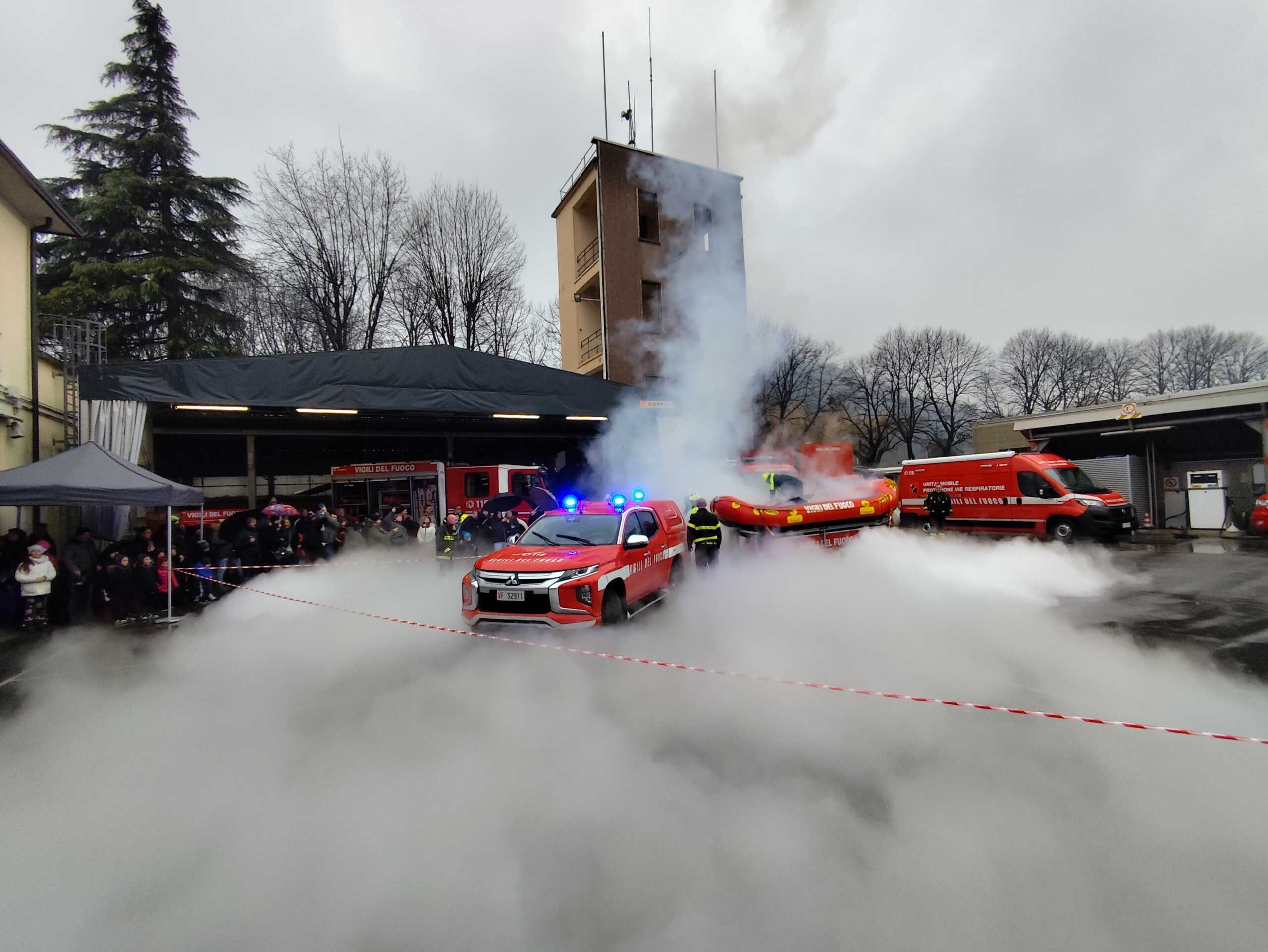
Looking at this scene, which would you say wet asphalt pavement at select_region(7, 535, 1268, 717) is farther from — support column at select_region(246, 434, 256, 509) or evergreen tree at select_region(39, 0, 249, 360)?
evergreen tree at select_region(39, 0, 249, 360)

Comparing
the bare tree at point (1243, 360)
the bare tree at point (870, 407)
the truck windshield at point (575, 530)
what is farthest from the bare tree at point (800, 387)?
the bare tree at point (1243, 360)

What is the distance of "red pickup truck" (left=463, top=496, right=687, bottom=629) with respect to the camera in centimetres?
637

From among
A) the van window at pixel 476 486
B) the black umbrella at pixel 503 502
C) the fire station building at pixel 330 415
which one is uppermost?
the fire station building at pixel 330 415

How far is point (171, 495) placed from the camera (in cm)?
945

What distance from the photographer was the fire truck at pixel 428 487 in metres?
17.4

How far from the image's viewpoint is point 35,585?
8758mm

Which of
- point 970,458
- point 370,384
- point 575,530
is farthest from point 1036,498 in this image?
point 370,384

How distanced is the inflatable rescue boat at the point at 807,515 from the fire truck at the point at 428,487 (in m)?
6.59

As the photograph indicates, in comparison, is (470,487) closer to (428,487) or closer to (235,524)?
(428,487)

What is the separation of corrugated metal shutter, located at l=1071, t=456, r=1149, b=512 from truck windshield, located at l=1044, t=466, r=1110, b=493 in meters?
6.74

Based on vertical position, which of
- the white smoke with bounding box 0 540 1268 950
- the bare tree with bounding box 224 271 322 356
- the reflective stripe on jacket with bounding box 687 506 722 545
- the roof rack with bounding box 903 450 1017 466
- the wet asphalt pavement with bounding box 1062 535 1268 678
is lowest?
the wet asphalt pavement with bounding box 1062 535 1268 678

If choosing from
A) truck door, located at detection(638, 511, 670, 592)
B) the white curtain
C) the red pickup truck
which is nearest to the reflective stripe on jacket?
truck door, located at detection(638, 511, 670, 592)

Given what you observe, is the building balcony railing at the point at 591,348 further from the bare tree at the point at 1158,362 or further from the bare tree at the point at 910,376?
the bare tree at the point at 1158,362

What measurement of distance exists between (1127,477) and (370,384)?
23.6 meters
